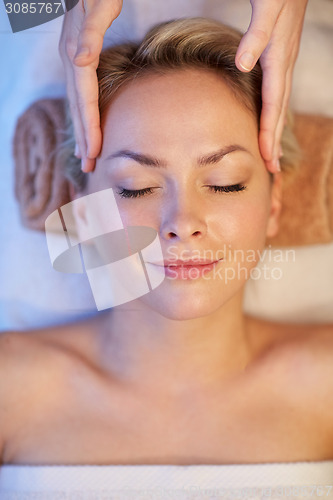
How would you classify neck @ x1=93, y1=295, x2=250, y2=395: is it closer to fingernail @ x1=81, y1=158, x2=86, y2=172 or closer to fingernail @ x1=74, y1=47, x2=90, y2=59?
fingernail @ x1=81, y1=158, x2=86, y2=172

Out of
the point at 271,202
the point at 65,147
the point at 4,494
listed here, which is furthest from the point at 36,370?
the point at 271,202

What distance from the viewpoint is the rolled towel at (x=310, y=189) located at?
47.8 inches

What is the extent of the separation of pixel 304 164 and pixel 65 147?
21.8 inches

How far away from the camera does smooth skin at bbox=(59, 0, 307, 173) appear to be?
2.91 ft

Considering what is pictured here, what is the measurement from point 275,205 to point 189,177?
282 millimetres

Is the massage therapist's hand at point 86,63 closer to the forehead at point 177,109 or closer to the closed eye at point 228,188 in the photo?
the forehead at point 177,109

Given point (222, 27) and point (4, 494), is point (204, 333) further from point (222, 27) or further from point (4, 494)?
point (222, 27)

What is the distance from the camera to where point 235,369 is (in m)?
1.11

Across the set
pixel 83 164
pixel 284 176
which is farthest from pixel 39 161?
pixel 284 176

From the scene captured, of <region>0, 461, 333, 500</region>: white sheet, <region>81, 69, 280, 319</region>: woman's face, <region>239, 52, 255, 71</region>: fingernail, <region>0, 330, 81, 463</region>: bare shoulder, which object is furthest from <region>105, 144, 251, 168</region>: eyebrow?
<region>0, 461, 333, 500</region>: white sheet

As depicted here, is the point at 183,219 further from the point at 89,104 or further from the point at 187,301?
the point at 89,104

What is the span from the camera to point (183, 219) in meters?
0.91

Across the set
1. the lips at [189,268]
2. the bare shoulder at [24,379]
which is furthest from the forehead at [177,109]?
the bare shoulder at [24,379]

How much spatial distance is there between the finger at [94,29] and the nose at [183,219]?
0.29 m
